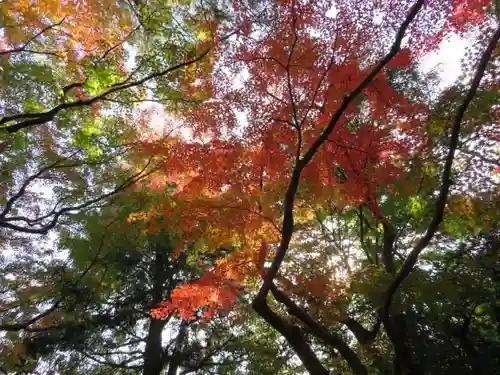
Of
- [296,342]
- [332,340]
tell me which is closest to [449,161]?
[332,340]

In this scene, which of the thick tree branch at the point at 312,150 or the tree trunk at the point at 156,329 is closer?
the thick tree branch at the point at 312,150

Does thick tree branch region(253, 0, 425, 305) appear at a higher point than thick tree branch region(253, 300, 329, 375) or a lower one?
higher

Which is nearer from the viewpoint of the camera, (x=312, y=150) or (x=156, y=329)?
(x=312, y=150)

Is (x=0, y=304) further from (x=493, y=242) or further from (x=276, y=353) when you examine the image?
(x=493, y=242)

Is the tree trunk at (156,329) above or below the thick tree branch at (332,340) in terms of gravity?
above

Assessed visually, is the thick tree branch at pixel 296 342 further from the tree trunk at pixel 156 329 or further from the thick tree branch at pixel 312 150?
the tree trunk at pixel 156 329

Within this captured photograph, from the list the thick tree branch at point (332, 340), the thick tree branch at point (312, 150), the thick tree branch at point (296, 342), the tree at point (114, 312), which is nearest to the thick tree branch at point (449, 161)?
the thick tree branch at point (332, 340)

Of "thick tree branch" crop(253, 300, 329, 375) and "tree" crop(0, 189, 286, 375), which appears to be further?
"tree" crop(0, 189, 286, 375)

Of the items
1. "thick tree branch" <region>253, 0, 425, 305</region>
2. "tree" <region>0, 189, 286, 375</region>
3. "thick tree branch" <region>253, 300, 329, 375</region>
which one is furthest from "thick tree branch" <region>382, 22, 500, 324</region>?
"tree" <region>0, 189, 286, 375</region>

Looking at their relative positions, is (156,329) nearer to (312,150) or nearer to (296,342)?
(296,342)

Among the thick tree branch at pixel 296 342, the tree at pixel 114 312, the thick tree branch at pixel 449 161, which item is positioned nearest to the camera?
the thick tree branch at pixel 449 161

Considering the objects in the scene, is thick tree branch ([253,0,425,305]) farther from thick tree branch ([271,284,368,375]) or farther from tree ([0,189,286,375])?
tree ([0,189,286,375])

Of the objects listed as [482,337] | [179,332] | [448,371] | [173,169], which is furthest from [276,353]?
[173,169]

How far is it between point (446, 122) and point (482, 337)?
20.9 ft
